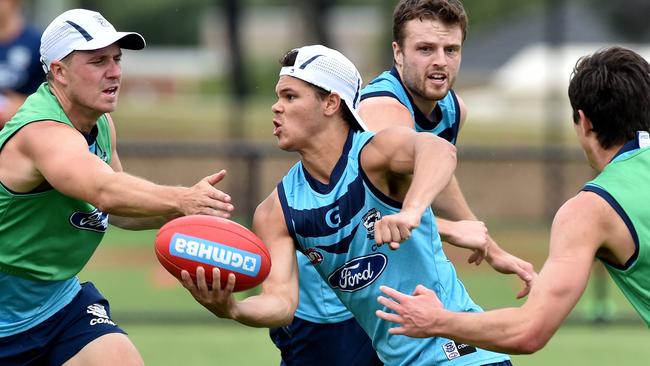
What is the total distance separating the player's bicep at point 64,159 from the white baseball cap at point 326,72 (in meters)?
0.93

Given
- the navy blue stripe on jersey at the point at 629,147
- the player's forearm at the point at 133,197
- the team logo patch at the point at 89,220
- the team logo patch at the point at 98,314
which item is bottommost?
the team logo patch at the point at 98,314

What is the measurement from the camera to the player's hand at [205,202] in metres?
4.84

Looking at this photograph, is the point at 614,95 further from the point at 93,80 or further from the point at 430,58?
the point at 93,80

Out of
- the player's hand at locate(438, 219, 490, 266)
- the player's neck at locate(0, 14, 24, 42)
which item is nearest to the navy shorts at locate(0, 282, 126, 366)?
the player's hand at locate(438, 219, 490, 266)

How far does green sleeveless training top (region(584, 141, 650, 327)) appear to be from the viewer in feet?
14.1

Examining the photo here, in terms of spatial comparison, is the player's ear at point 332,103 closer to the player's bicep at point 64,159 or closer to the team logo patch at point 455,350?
the player's bicep at point 64,159

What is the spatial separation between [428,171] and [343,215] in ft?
1.75

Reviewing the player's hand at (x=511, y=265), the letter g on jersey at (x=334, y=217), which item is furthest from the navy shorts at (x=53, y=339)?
the player's hand at (x=511, y=265)

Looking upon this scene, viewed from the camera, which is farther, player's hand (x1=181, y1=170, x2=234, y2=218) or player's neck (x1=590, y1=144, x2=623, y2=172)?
player's hand (x1=181, y1=170, x2=234, y2=218)

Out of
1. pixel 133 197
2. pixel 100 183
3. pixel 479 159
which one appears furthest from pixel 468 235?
pixel 479 159

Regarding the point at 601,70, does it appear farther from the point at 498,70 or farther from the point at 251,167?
the point at 498,70

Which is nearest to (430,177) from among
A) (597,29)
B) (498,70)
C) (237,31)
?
(237,31)

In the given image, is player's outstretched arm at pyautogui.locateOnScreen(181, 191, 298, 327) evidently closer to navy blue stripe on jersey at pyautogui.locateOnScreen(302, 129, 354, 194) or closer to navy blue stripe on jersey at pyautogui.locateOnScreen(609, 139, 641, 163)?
navy blue stripe on jersey at pyautogui.locateOnScreen(302, 129, 354, 194)

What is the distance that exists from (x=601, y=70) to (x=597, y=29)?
1766 centimetres
